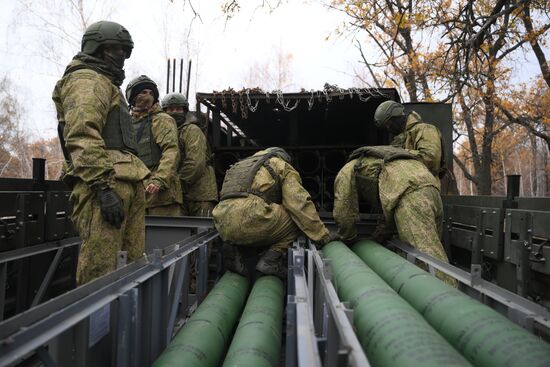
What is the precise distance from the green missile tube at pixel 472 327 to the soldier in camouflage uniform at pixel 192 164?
3203mm

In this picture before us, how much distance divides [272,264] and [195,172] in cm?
201

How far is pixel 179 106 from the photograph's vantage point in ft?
17.9

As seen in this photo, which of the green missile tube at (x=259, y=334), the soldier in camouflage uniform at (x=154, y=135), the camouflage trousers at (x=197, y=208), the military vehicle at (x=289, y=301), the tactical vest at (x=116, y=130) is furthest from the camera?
the camouflage trousers at (x=197, y=208)

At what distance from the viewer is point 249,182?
350 centimetres

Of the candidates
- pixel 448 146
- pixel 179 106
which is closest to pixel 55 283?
pixel 179 106

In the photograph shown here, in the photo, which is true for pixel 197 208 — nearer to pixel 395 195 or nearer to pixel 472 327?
pixel 395 195

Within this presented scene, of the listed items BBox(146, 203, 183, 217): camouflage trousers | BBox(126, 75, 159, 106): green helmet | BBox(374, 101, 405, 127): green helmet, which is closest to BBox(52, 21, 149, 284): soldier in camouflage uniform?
BBox(126, 75, 159, 106): green helmet

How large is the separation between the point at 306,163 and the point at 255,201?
3.30m

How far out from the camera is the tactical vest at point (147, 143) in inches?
181

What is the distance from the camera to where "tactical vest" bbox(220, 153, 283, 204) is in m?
3.49

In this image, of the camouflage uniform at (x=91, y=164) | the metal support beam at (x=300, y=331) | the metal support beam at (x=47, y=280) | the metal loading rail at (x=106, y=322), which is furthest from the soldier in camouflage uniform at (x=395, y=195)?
the metal support beam at (x=47, y=280)

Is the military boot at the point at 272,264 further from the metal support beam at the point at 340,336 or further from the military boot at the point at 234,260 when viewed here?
the metal support beam at the point at 340,336

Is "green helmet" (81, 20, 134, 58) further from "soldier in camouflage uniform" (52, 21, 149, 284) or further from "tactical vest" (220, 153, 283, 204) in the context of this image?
"tactical vest" (220, 153, 283, 204)

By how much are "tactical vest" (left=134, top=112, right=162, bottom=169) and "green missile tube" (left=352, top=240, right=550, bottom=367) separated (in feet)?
9.98
